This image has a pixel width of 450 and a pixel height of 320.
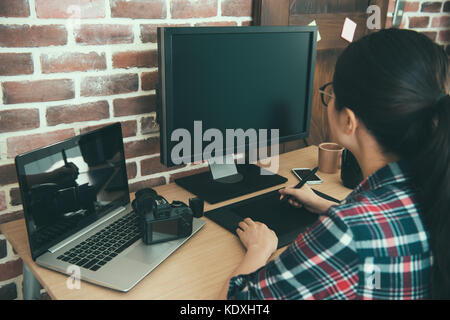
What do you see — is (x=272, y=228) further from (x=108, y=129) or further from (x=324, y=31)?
(x=324, y=31)

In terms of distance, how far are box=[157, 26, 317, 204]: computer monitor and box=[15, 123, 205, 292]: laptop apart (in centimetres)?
18

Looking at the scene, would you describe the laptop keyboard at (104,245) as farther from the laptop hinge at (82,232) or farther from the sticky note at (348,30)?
the sticky note at (348,30)

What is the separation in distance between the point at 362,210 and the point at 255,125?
0.67 meters

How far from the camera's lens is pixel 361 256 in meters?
0.68

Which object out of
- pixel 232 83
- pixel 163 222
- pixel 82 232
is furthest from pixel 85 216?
pixel 232 83

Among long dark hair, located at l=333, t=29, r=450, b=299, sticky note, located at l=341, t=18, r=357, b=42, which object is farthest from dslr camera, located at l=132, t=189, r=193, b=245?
→ sticky note, located at l=341, t=18, r=357, b=42

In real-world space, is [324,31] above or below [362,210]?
above

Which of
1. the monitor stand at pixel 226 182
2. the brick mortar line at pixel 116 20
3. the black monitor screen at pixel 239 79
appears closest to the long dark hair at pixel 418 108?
the black monitor screen at pixel 239 79

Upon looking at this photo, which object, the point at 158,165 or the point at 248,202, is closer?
the point at 248,202

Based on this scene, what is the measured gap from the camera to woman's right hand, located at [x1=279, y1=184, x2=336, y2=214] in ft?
3.79

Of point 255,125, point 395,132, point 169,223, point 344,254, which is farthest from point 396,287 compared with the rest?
point 255,125

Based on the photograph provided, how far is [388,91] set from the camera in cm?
72

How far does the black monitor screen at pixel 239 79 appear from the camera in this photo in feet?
3.62

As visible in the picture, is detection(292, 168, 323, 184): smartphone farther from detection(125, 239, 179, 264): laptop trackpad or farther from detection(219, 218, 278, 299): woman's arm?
detection(125, 239, 179, 264): laptop trackpad
